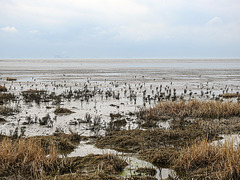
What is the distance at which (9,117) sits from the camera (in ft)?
39.6

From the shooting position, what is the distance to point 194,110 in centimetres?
1216

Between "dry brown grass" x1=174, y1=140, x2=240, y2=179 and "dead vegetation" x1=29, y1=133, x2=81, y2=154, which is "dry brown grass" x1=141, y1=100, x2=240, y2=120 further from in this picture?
"dry brown grass" x1=174, y1=140, x2=240, y2=179

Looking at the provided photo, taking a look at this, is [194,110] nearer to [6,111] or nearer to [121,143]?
[121,143]

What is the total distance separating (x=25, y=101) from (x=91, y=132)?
8395 mm

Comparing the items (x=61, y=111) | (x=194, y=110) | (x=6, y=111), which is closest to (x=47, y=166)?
(x=61, y=111)

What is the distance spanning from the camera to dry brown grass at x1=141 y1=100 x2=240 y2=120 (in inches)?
467

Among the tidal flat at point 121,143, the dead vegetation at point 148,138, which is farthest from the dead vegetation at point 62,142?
the dead vegetation at point 148,138

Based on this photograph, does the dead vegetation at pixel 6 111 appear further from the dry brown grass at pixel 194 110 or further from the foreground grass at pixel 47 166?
the foreground grass at pixel 47 166

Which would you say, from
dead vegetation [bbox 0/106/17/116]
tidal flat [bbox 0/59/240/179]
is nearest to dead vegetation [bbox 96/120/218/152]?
tidal flat [bbox 0/59/240/179]

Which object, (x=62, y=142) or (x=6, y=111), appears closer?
(x=62, y=142)

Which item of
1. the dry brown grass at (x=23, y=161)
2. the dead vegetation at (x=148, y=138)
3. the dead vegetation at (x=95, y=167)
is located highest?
the dry brown grass at (x=23, y=161)

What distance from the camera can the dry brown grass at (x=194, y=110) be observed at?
11.9 metres

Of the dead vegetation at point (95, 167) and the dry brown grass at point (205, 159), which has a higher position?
the dry brown grass at point (205, 159)

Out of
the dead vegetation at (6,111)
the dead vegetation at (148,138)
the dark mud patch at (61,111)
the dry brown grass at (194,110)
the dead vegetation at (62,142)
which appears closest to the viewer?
the dead vegetation at (62,142)
